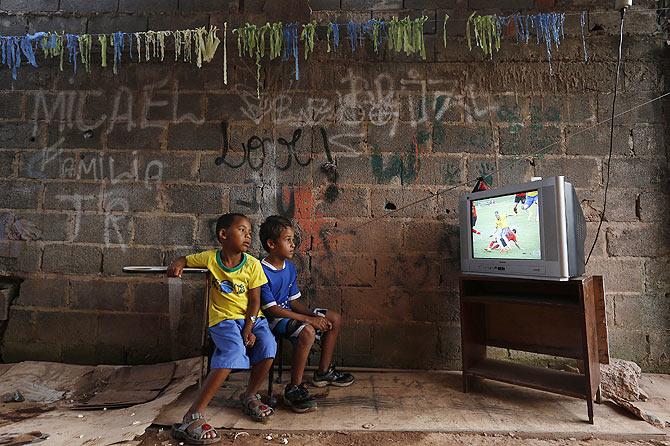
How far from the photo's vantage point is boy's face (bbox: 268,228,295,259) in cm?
261

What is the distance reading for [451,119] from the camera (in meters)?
3.25

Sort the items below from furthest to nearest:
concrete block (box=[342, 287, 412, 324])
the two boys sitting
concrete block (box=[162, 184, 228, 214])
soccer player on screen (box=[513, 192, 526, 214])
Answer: concrete block (box=[162, 184, 228, 214])
concrete block (box=[342, 287, 412, 324])
soccer player on screen (box=[513, 192, 526, 214])
the two boys sitting

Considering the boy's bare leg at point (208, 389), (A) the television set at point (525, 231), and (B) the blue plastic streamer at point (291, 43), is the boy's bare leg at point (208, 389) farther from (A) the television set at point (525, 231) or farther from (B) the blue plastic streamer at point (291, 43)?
(B) the blue plastic streamer at point (291, 43)

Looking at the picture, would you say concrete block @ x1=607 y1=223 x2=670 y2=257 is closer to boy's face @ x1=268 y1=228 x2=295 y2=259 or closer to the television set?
the television set

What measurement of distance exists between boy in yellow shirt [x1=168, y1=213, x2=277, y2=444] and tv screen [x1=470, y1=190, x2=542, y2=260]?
1.44 metres

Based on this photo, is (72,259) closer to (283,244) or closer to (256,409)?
(283,244)

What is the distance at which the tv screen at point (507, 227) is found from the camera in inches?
95.7

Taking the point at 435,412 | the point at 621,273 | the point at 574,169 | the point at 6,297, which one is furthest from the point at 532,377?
the point at 6,297

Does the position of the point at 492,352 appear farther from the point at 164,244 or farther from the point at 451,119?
the point at 164,244

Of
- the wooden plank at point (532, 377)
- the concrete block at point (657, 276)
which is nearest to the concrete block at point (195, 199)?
the wooden plank at point (532, 377)

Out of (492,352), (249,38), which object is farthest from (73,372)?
→ (492,352)

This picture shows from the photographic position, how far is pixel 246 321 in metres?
2.31

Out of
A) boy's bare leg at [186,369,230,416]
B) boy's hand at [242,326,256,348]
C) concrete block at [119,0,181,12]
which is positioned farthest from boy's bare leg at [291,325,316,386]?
concrete block at [119,0,181,12]

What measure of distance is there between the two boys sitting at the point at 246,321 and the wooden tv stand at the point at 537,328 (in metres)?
0.99
